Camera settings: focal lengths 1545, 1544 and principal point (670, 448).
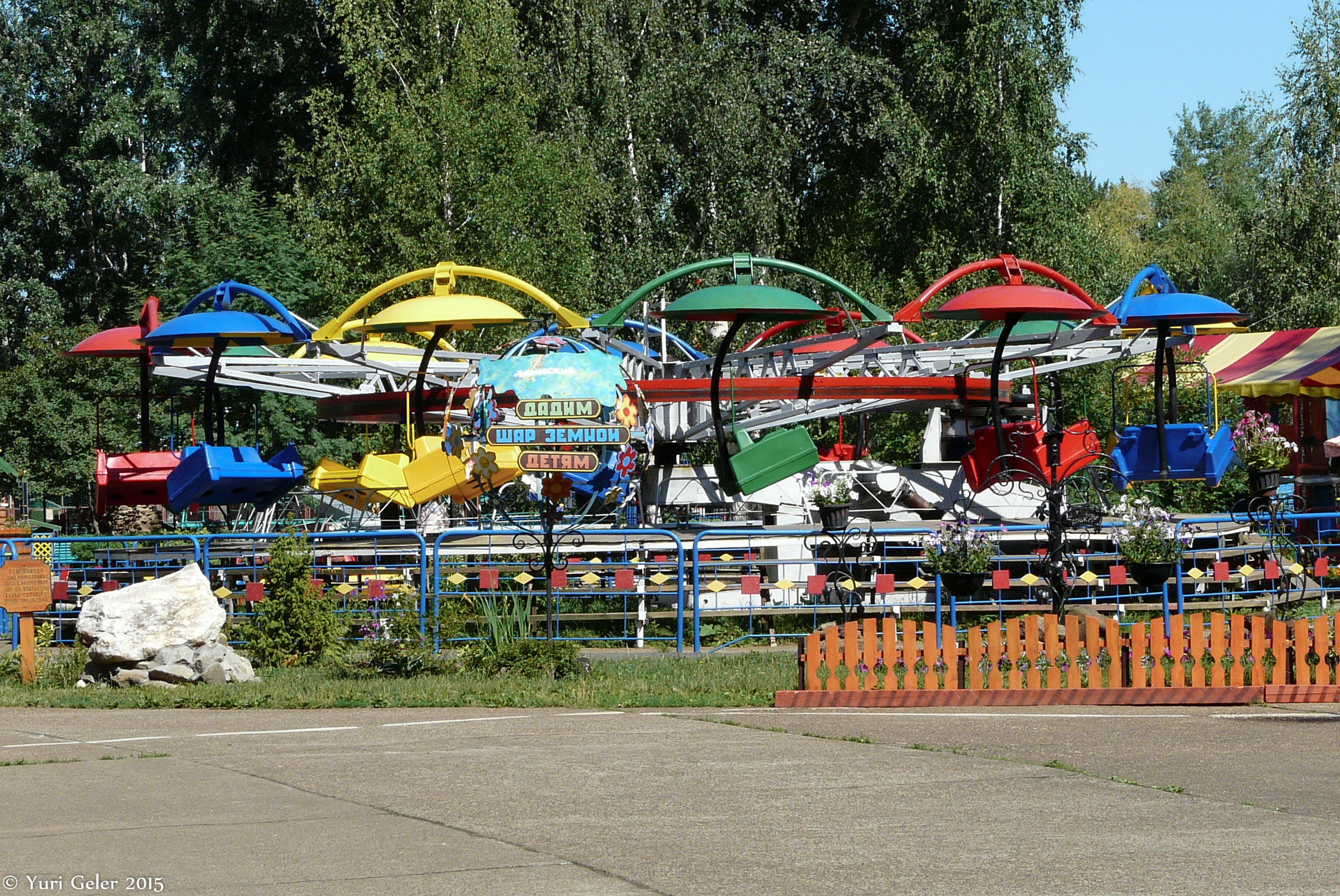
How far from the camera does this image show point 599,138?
3669cm

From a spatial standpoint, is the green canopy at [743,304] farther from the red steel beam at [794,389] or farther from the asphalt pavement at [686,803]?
the asphalt pavement at [686,803]

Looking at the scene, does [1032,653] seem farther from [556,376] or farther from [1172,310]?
[1172,310]

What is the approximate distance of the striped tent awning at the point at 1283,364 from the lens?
24562 millimetres

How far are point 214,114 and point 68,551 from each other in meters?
24.1

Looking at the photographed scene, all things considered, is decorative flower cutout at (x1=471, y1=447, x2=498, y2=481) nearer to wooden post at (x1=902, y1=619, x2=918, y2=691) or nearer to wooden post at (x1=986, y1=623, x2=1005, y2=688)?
wooden post at (x1=902, y1=619, x2=918, y2=691)

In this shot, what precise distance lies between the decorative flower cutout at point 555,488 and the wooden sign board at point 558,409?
0.60 metres

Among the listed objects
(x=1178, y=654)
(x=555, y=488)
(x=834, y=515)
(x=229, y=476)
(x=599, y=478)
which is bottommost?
(x=1178, y=654)

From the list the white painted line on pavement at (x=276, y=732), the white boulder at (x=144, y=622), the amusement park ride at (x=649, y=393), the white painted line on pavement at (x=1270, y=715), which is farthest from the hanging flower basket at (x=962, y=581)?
the white boulder at (x=144, y=622)

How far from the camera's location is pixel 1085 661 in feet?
38.8

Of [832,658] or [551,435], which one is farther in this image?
[551,435]

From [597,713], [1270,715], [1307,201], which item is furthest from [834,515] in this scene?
[1307,201]

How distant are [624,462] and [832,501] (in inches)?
139

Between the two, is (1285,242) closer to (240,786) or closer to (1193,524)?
(1193,524)

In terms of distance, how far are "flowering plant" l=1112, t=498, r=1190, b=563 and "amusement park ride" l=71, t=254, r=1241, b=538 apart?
792mm
